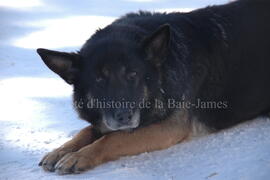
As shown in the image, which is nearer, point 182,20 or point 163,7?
point 182,20

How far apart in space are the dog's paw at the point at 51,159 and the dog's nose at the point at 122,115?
0.69 metres

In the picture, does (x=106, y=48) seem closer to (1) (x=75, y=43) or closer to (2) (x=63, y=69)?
(2) (x=63, y=69)

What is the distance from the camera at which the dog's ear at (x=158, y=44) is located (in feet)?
14.6

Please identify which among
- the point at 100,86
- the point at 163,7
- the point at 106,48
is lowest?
Answer: the point at 163,7

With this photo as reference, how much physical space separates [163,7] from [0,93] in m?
5.08

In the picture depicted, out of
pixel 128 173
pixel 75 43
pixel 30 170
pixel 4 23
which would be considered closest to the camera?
pixel 128 173

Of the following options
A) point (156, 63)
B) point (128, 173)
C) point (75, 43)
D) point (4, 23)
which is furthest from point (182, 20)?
point (4, 23)

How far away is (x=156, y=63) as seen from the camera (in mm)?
4676

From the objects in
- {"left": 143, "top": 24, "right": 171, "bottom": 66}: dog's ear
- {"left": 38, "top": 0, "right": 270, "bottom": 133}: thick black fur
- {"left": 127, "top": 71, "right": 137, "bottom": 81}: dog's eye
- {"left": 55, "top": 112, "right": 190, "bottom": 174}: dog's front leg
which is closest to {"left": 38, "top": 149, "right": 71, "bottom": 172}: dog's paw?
{"left": 55, "top": 112, "right": 190, "bottom": 174}: dog's front leg

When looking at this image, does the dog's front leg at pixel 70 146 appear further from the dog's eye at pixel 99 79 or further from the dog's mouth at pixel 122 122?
the dog's eye at pixel 99 79

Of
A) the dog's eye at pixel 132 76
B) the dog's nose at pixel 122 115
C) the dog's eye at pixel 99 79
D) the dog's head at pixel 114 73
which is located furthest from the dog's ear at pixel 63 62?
the dog's nose at pixel 122 115

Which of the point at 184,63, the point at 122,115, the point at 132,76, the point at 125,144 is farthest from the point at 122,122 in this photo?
the point at 184,63

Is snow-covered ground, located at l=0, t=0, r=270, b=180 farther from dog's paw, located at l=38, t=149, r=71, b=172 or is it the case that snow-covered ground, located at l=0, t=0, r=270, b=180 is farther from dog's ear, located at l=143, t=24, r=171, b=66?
dog's ear, located at l=143, t=24, r=171, b=66

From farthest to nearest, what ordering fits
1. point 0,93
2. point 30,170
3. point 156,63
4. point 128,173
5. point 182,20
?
point 0,93, point 182,20, point 156,63, point 30,170, point 128,173
